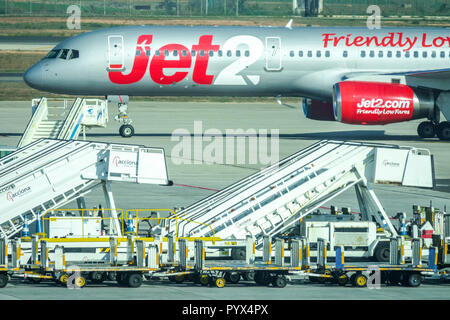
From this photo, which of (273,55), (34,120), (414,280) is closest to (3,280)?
(414,280)

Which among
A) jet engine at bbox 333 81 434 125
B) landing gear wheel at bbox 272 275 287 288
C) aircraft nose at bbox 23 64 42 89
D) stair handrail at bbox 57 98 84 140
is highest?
aircraft nose at bbox 23 64 42 89

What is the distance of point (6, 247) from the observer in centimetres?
1931

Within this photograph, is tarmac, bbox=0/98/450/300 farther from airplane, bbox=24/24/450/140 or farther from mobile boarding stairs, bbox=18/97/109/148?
mobile boarding stairs, bbox=18/97/109/148

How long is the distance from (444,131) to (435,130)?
60cm

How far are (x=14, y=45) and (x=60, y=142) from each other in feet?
245

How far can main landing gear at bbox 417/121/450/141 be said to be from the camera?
44719mm

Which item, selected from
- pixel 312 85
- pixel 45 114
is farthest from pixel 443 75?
pixel 45 114

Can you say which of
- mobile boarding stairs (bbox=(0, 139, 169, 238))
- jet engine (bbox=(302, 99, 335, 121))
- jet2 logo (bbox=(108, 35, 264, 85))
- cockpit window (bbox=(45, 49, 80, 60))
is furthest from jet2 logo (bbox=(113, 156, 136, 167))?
jet engine (bbox=(302, 99, 335, 121))

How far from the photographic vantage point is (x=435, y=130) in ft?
148

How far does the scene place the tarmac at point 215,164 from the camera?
18859mm

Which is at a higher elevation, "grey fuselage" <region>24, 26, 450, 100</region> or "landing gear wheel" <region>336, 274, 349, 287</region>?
"grey fuselage" <region>24, 26, 450, 100</region>

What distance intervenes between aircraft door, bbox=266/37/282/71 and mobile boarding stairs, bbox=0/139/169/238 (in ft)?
72.5

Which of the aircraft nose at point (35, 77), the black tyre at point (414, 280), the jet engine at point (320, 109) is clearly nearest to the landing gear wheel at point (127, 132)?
the aircraft nose at point (35, 77)

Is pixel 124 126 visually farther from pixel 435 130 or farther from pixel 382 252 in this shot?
pixel 382 252
